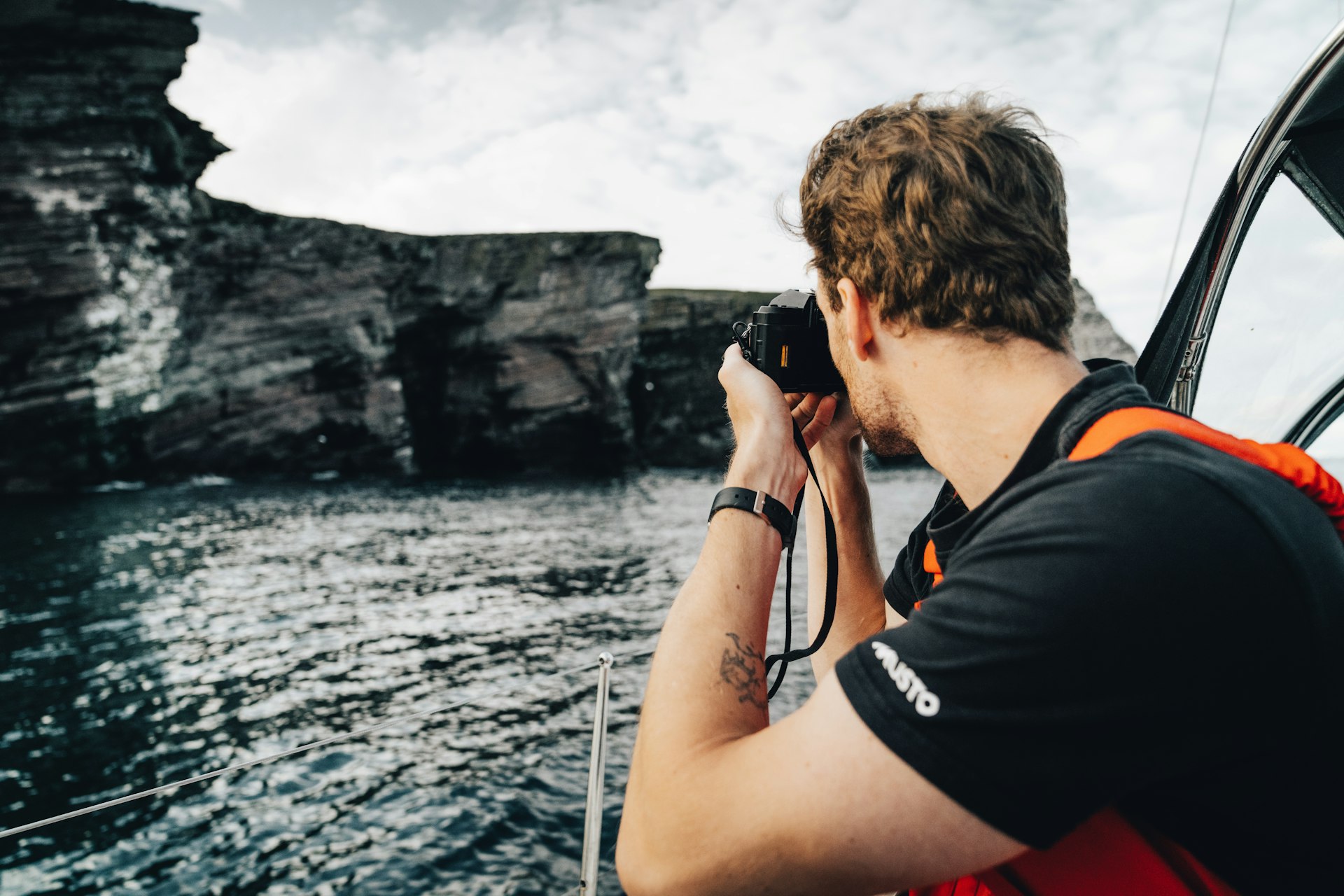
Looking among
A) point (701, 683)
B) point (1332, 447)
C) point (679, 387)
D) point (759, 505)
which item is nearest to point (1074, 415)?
point (759, 505)

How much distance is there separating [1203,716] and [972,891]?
510mm

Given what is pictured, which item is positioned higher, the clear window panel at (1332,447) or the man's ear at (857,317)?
the man's ear at (857,317)

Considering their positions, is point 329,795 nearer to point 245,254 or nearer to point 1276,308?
point 1276,308

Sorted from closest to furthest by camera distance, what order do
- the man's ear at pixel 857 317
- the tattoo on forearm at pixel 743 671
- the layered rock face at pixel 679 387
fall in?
1. the tattoo on forearm at pixel 743 671
2. the man's ear at pixel 857 317
3. the layered rock face at pixel 679 387

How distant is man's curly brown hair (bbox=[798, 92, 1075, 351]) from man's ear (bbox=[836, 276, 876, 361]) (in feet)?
0.07

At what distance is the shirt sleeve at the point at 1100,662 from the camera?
69 cm

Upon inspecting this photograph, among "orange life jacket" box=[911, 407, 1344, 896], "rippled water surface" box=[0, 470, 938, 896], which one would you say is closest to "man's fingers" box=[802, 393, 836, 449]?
"orange life jacket" box=[911, 407, 1344, 896]

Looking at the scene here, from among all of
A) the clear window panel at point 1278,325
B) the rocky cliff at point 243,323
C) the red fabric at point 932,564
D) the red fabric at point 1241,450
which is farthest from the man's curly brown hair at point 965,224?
the rocky cliff at point 243,323

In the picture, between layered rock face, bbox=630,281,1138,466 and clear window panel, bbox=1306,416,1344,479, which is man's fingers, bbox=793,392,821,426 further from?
layered rock face, bbox=630,281,1138,466

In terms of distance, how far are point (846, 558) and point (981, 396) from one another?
2.64ft

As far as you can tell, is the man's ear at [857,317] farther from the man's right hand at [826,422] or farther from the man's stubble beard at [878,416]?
the man's right hand at [826,422]

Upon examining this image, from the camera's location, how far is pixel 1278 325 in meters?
2.60

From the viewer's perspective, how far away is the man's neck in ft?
3.52

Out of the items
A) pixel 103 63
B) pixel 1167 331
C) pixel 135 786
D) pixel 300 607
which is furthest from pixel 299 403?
pixel 1167 331
